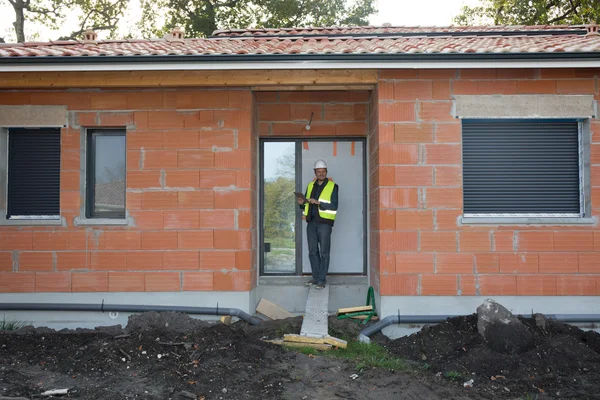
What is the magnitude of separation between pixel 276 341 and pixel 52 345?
8.69ft

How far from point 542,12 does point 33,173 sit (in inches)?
760

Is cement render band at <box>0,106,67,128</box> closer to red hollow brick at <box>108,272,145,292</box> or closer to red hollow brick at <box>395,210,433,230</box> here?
red hollow brick at <box>108,272,145,292</box>

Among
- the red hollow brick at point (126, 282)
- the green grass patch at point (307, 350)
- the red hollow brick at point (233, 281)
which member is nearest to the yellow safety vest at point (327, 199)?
the red hollow brick at point (233, 281)

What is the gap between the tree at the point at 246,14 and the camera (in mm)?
25453

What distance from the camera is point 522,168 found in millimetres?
7738

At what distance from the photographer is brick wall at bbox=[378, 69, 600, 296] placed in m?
7.48

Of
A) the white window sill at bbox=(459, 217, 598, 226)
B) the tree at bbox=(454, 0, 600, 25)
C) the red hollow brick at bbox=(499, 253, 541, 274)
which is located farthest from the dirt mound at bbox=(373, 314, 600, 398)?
the tree at bbox=(454, 0, 600, 25)

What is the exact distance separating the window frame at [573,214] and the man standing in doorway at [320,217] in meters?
2.03

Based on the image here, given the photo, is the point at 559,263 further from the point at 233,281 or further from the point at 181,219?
the point at 181,219

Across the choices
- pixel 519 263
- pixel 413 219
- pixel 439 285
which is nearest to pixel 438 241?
pixel 413 219

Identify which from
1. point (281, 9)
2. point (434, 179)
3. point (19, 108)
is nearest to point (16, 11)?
point (281, 9)

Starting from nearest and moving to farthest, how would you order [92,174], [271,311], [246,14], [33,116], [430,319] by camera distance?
[430,319]
[33,116]
[92,174]
[271,311]
[246,14]

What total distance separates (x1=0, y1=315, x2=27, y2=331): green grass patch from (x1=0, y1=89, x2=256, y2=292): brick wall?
0.43 m

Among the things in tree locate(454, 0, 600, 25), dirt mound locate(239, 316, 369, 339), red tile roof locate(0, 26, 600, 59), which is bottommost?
dirt mound locate(239, 316, 369, 339)
